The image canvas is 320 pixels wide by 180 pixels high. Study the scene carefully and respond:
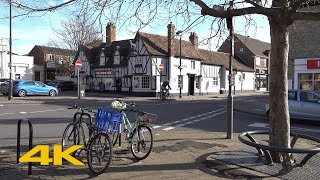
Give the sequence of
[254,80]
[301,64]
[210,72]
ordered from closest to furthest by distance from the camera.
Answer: [301,64], [210,72], [254,80]

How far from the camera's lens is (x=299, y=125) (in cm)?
1498

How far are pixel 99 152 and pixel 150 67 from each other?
3209 cm

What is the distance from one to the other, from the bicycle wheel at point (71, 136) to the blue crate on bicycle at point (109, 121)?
95cm

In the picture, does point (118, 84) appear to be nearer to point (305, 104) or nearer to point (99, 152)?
point (305, 104)

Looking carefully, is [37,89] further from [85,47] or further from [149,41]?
[85,47]

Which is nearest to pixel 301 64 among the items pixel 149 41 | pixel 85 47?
pixel 149 41

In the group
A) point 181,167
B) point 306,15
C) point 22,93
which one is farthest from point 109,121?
point 22,93

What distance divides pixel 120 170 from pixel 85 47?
1836 inches

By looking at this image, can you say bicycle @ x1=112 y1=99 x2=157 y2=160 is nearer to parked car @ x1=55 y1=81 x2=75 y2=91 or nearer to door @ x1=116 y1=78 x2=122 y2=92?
door @ x1=116 y1=78 x2=122 y2=92

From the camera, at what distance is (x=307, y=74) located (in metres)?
25.0

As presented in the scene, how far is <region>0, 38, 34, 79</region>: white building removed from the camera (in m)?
54.0

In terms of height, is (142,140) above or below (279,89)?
below

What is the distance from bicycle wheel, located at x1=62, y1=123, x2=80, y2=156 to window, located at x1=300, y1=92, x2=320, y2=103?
11765 millimetres

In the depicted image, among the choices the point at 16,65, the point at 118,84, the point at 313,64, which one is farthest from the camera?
the point at 16,65
